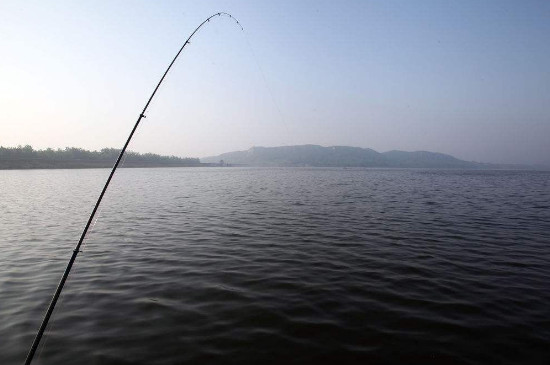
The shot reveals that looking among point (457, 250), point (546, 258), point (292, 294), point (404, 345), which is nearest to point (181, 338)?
point (292, 294)

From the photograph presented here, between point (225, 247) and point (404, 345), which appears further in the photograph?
point (225, 247)

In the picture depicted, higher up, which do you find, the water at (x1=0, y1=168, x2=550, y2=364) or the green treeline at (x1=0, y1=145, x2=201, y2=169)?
the green treeline at (x1=0, y1=145, x2=201, y2=169)

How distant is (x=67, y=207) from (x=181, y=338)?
23820 mm

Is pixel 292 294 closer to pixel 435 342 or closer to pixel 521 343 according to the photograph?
pixel 435 342

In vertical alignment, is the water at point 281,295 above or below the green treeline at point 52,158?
below

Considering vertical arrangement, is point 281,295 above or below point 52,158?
below

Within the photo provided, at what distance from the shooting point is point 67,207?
78.9 ft

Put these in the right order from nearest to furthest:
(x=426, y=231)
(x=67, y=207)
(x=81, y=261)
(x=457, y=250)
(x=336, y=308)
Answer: (x=336, y=308) → (x=81, y=261) → (x=457, y=250) → (x=426, y=231) → (x=67, y=207)

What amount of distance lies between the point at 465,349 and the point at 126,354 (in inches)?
234

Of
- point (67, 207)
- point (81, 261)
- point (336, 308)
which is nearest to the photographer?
point (336, 308)

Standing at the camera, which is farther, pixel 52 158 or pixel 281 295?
pixel 52 158

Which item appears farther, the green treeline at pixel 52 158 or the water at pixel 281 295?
the green treeline at pixel 52 158

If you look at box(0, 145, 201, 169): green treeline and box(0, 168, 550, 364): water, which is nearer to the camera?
box(0, 168, 550, 364): water

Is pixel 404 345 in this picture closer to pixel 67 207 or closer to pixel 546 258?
pixel 546 258
